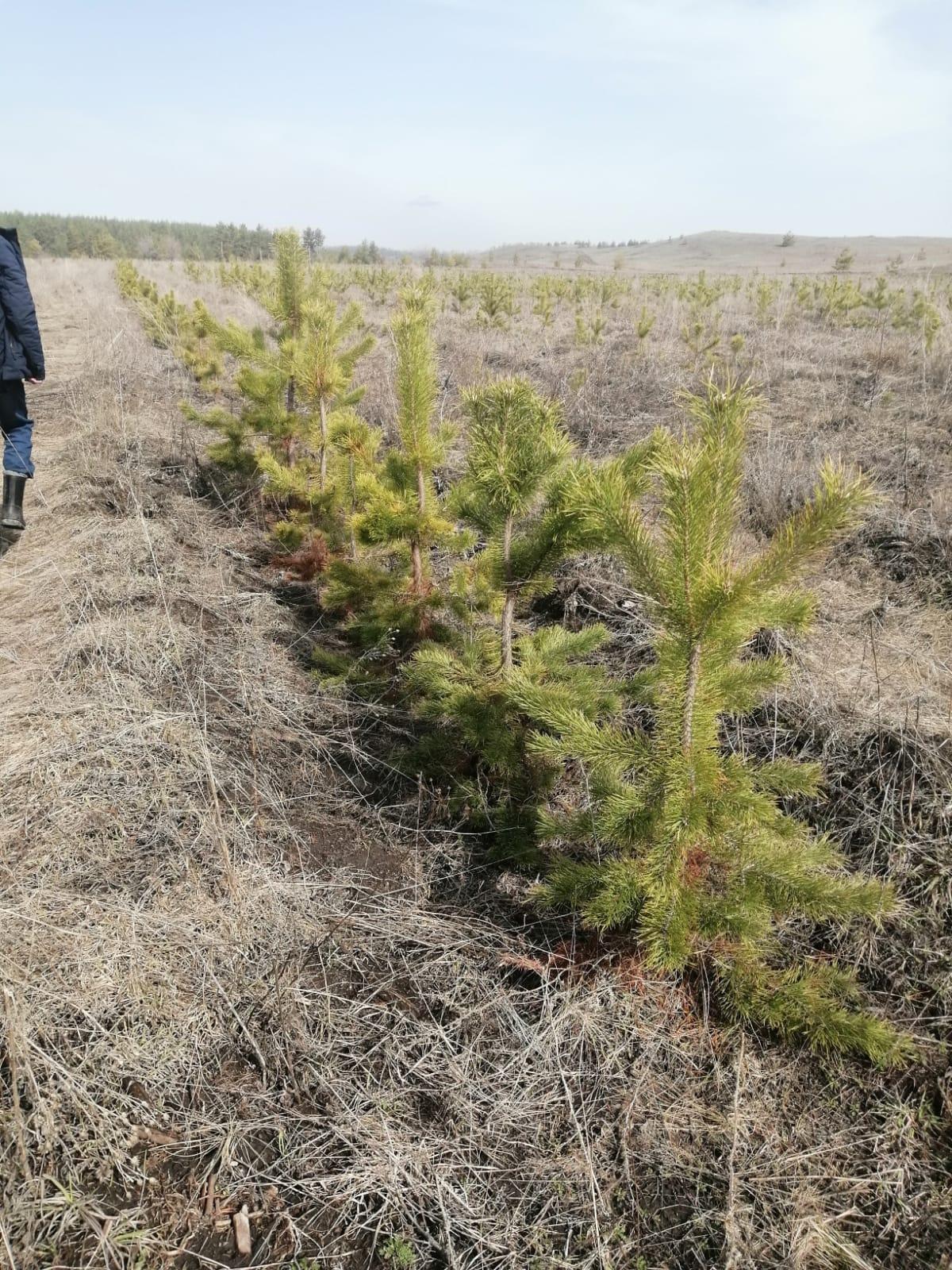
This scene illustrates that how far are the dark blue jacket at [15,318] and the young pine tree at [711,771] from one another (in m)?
4.10

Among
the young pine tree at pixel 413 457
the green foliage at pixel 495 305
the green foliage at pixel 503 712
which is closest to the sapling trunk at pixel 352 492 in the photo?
the young pine tree at pixel 413 457

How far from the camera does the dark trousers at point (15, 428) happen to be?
14.2 feet

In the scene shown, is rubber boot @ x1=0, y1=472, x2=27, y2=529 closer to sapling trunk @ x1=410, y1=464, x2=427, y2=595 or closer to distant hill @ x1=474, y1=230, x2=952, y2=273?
sapling trunk @ x1=410, y1=464, x2=427, y2=595

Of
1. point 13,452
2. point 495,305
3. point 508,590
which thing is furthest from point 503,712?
point 495,305

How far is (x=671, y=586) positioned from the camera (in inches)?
64.2

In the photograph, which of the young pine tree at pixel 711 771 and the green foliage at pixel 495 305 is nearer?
the young pine tree at pixel 711 771

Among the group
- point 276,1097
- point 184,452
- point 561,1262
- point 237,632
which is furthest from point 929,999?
point 184,452

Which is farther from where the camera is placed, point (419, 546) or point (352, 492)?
point (352, 492)

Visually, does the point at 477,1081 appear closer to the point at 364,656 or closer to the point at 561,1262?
the point at 561,1262

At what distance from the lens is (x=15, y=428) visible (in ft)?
A: 14.6

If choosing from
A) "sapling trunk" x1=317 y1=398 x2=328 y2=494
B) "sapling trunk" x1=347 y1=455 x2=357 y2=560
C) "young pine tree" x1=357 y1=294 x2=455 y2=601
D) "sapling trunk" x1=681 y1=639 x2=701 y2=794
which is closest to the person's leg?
"sapling trunk" x1=317 y1=398 x2=328 y2=494

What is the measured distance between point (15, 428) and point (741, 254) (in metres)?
92.1

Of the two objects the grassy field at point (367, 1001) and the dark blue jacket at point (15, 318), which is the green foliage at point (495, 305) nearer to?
the dark blue jacket at point (15, 318)

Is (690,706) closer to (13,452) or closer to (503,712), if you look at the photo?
(503,712)
